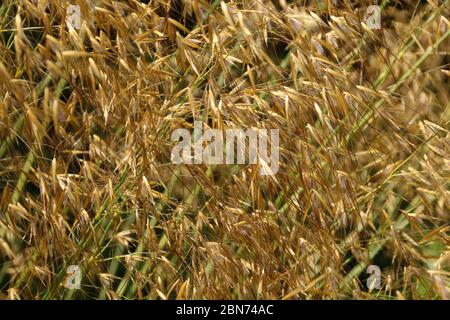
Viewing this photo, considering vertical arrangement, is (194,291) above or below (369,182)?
below

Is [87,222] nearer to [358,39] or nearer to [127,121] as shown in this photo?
[127,121]

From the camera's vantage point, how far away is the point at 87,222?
157cm

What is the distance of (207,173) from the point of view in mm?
1630

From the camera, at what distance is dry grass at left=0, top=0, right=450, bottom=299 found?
60.3 inches

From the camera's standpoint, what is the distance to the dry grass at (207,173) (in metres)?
1.53

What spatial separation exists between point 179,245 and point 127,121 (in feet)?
0.86
